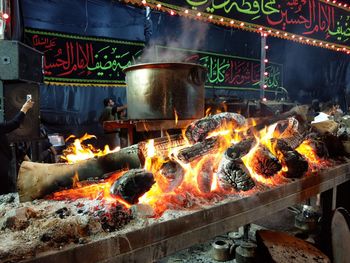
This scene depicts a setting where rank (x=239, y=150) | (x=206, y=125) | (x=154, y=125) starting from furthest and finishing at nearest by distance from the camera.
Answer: (x=154, y=125) → (x=206, y=125) → (x=239, y=150)

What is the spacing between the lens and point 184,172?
260 centimetres

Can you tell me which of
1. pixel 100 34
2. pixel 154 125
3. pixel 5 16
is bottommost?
pixel 154 125

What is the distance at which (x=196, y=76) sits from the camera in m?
3.88

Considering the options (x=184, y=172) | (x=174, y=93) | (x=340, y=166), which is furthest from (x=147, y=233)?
(x=340, y=166)

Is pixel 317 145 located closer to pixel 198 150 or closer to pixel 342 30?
pixel 198 150

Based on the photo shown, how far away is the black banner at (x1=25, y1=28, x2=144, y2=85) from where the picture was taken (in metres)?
7.75

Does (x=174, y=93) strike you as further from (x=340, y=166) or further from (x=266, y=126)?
(x=340, y=166)

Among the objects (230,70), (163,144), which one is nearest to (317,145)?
(163,144)

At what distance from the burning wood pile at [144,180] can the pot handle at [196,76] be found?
2.64ft

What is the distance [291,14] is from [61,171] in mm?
6222

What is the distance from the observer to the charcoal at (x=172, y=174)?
8.03 ft

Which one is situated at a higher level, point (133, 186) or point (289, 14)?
point (289, 14)

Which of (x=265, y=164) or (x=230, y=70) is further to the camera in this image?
(x=230, y=70)

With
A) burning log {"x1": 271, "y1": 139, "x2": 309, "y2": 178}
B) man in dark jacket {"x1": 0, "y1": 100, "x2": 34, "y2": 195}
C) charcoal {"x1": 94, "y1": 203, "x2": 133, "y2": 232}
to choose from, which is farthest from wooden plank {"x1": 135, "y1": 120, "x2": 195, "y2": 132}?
man in dark jacket {"x1": 0, "y1": 100, "x2": 34, "y2": 195}
